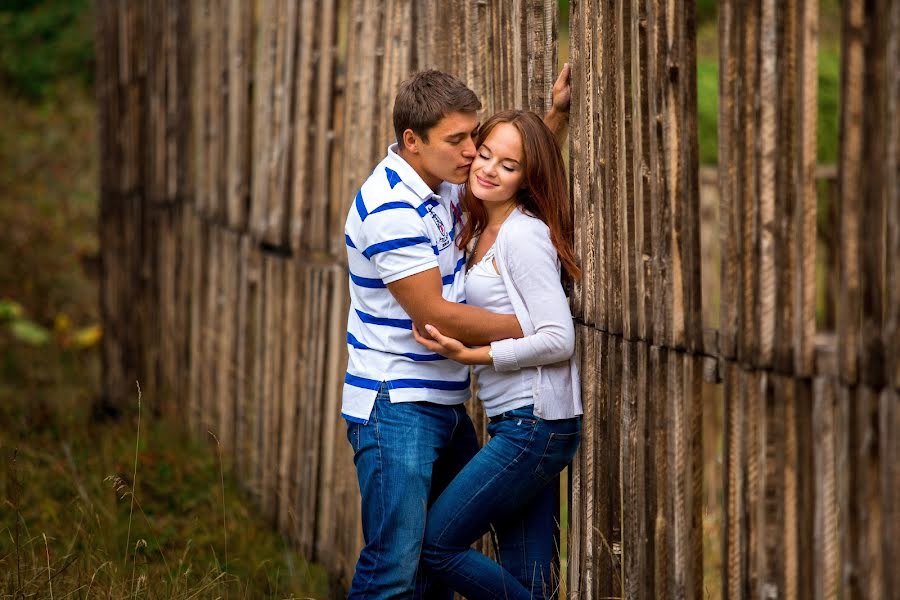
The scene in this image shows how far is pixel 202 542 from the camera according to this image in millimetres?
4754

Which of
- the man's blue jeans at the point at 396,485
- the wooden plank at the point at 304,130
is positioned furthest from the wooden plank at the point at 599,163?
the wooden plank at the point at 304,130

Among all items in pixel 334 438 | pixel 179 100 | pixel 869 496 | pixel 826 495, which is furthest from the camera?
pixel 179 100

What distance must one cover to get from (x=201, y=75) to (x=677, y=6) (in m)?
4.26

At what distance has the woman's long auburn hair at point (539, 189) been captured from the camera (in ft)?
10.2

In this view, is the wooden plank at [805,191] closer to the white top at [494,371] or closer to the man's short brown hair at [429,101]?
the white top at [494,371]

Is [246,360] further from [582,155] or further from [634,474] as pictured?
[634,474]

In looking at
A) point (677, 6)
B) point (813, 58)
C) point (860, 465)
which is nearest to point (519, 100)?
point (677, 6)

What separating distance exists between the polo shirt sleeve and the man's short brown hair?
0.27 meters

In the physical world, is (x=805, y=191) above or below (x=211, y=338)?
above

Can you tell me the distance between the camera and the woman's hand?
120 inches

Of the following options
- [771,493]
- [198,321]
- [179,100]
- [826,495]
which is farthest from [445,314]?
[179,100]

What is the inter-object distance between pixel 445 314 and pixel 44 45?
11347 millimetres

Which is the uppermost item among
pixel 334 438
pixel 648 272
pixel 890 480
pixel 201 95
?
pixel 201 95

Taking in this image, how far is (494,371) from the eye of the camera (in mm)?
3217
